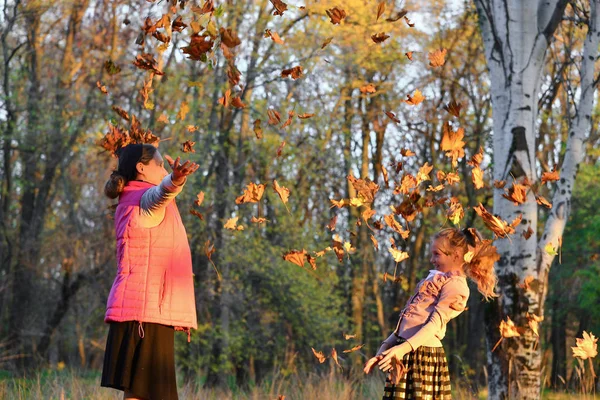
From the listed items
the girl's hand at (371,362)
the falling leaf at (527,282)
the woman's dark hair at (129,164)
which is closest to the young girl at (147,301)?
the woman's dark hair at (129,164)

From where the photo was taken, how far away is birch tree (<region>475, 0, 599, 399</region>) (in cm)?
775

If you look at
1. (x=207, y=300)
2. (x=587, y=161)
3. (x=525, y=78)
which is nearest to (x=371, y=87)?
(x=525, y=78)

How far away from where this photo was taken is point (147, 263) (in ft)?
13.6

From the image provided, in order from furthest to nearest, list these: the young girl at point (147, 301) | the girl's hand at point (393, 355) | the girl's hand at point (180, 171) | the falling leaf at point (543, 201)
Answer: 1. the falling leaf at point (543, 201)
2. the young girl at point (147, 301)
3. the girl's hand at point (393, 355)
4. the girl's hand at point (180, 171)

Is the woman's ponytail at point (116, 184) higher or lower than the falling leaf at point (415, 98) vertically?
lower

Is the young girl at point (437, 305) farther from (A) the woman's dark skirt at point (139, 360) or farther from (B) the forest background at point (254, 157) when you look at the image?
(B) the forest background at point (254, 157)

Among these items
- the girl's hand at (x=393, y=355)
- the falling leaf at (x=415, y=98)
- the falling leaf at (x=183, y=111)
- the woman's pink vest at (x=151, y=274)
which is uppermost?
the falling leaf at (x=415, y=98)

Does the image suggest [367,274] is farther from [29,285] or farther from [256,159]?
[29,285]

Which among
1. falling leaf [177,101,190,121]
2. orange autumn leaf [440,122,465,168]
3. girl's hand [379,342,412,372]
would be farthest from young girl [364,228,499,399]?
falling leaf [177,101,190,121]

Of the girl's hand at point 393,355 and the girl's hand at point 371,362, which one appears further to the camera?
the girl's hand at point 393,355

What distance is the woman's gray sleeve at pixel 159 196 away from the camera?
386 centimetres

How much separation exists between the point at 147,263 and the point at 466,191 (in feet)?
60.0

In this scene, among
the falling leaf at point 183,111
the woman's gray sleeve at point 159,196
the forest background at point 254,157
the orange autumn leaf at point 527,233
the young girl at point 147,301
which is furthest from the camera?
the forest background at point 254,157

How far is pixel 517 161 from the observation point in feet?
25.8
